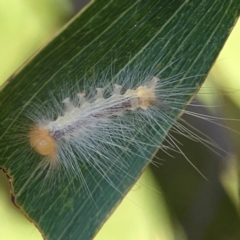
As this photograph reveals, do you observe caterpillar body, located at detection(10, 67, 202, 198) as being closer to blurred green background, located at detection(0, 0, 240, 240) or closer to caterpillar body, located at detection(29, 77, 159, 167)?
caterpillar body, located at detection(29, 77, 159, 167)

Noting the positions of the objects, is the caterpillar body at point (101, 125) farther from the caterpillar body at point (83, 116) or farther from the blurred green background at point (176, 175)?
the blurred green background at point (176, 175)

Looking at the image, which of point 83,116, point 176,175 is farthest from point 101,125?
point 176,175

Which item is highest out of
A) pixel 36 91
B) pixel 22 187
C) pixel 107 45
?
pixel 107 45

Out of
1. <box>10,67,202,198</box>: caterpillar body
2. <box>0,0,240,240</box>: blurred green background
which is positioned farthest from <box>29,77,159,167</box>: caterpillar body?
<box>0,0,240,240</box>: blurred green background

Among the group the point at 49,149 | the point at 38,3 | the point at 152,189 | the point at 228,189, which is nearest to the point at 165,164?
the point at 152,189

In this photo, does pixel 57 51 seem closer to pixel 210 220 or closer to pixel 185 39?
pixel 185 39

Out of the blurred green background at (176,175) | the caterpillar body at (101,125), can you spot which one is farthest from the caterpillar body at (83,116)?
the blurred green background at (176,175)

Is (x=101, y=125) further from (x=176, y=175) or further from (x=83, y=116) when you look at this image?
(x=176, y=175)

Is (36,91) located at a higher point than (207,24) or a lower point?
lower
